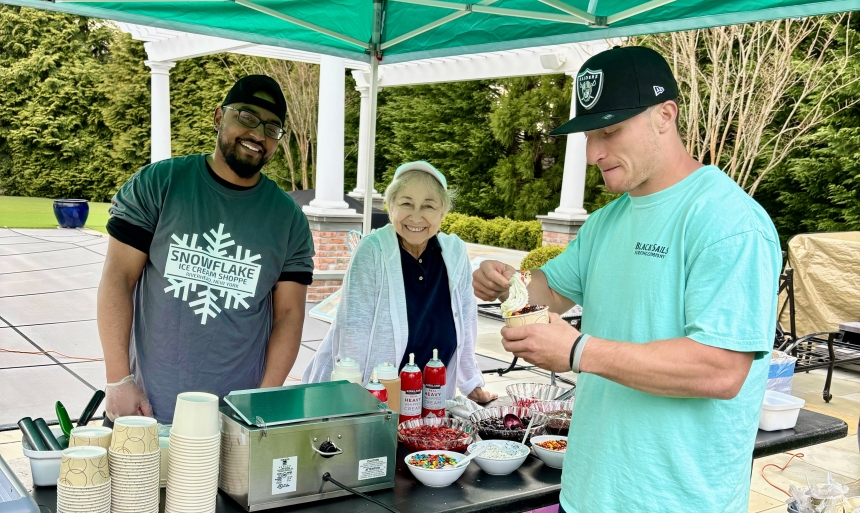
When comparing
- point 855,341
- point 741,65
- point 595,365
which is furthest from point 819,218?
point 595,365

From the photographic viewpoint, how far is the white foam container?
9.48ft

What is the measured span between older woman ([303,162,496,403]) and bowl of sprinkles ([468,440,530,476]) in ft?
2.58

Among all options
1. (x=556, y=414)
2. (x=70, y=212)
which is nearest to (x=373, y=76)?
(x=556, y=414)

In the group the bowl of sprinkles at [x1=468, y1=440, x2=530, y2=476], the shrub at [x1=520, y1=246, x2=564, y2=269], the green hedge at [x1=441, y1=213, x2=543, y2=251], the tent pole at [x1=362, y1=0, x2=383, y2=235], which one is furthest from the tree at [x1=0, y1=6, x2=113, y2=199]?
the bowl of sprinkles at [x1=468, y1=440, x2=530, y2=476]

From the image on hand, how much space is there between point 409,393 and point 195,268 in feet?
2.97

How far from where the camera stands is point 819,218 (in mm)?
14383

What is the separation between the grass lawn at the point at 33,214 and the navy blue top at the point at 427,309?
1734cm

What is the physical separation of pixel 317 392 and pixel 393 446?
0.29 m

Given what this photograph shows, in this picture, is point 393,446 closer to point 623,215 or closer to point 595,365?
point 595,365

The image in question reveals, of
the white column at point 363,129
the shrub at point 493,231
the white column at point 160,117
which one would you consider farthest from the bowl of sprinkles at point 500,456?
the shrub at point 493,231

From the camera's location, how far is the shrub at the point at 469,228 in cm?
1986

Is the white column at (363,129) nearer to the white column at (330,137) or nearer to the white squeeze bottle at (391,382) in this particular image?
the white column at (330,137)

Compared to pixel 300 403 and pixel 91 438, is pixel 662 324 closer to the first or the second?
pixel 300 403

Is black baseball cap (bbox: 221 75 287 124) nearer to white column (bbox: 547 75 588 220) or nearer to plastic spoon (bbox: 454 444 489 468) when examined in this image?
plastic spoon (bbox: 454 444 489 468)
